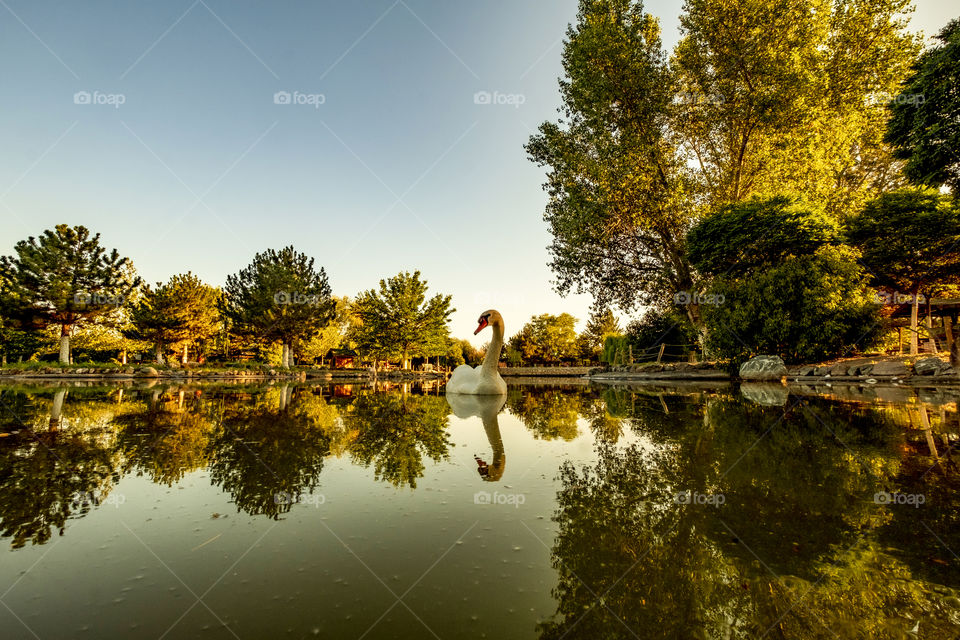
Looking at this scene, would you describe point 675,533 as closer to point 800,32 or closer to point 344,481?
point 344,481

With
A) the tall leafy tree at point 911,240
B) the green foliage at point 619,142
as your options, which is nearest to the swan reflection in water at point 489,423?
the green foliage at point 619,142

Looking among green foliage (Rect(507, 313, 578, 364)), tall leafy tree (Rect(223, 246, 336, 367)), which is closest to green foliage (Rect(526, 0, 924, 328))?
tall leafy tree (Rect(223, 246, 336, 367))

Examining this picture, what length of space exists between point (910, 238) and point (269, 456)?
930 inches

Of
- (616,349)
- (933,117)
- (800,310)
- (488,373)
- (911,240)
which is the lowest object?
(488,373)

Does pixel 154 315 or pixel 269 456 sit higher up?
pixel 154 315

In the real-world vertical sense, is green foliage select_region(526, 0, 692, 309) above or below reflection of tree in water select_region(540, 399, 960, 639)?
above

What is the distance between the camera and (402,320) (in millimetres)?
40312

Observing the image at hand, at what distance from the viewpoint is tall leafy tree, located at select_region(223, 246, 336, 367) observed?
33.5 metres

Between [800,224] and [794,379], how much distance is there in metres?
6.35

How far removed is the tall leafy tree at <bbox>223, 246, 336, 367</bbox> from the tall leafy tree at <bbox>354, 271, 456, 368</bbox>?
17.6 ft

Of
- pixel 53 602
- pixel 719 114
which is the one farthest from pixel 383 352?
pixel 53 602

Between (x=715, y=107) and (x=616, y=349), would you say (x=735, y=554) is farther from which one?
(x=616, y=349)

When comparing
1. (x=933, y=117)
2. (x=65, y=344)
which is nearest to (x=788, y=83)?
(x=933, y=117)

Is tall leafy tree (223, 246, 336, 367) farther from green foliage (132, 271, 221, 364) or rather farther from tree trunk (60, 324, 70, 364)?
tree trunk (60, 324, 70, 364)
